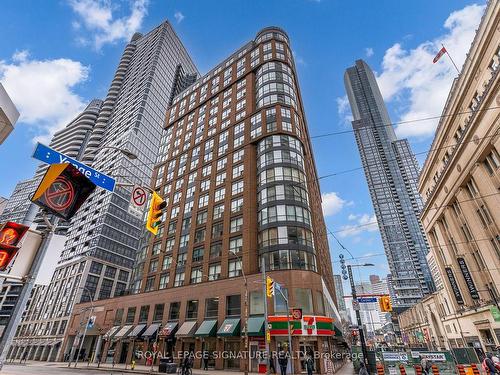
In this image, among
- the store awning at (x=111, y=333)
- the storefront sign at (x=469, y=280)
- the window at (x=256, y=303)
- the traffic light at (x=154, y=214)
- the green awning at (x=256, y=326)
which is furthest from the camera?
the store awning at (x=111, y=333)

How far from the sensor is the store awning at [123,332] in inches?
1553

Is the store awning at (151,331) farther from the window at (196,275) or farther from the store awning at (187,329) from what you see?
the window at (196,275)

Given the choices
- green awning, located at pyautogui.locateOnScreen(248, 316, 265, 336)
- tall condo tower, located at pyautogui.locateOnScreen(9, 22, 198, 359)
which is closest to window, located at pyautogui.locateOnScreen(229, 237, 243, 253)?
green awning, located at pyautogui.locateOnScreen(248, 316, 265, 336)

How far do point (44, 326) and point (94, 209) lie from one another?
3049 cm

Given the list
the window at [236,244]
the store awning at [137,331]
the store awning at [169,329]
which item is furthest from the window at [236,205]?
the store awning at [137,331]

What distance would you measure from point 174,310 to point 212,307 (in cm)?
673

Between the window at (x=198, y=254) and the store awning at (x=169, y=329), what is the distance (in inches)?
340

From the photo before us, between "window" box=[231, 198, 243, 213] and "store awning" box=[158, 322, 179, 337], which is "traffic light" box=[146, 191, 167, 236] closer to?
"window" box=[231, 198, 243, 213]

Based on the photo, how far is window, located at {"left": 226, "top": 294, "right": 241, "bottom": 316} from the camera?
32750 mm

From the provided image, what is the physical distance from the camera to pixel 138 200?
1170 centimetres

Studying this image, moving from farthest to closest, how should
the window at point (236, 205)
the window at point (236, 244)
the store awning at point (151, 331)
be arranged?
the window at point (236, 205)
the window at point (236, 244)
the store awning at point (151, 331)

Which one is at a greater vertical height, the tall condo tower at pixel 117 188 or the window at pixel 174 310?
the tall condo tower at pixel 117 188

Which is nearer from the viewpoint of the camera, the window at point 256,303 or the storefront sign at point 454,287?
the window at point 256,303

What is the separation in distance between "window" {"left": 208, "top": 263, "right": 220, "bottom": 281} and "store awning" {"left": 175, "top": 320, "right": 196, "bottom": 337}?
5721 millimetres
